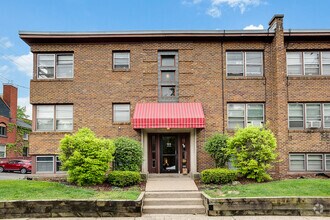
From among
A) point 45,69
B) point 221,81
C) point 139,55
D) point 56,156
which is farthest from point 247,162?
point 45,69

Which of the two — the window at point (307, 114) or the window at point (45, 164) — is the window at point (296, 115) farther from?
the window at point (45, 164)

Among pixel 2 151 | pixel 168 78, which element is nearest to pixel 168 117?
pixel 168 78

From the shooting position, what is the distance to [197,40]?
17469 mm

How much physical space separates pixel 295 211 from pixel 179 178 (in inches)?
265

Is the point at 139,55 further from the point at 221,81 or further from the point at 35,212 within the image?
the point at 35,212

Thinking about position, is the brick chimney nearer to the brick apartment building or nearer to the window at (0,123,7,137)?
the window at (0,123,7,137)

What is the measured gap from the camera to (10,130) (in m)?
40.0

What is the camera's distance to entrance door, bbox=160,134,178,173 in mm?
17203

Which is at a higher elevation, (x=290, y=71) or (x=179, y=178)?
(x=290, y=71)

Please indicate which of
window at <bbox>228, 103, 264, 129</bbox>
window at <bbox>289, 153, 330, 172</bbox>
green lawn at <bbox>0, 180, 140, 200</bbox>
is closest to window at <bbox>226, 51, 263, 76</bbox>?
window at <bbox>228, 103, 264, 129</bbox>

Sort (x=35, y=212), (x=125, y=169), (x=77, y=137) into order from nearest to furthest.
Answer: (x=35, y=212) < (x=77, y=137) < (x=125, y=169)

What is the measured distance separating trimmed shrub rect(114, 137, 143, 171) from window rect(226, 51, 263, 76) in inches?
282

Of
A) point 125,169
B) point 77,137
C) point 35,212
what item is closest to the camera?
point 35,212

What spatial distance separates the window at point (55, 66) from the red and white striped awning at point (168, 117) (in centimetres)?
480
